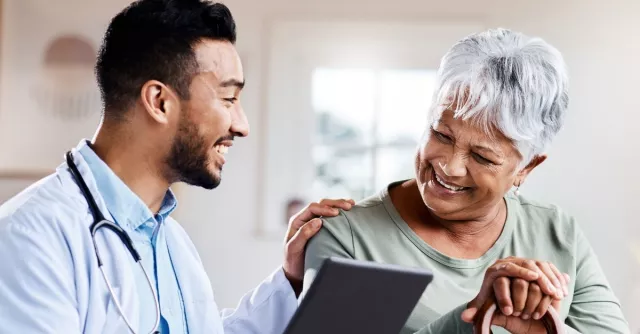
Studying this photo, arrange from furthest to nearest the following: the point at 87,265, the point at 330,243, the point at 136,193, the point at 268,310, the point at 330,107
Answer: the point at 330,107
the point at 268,310
the point at 330,243
the point at 136,193
the point at 87,265

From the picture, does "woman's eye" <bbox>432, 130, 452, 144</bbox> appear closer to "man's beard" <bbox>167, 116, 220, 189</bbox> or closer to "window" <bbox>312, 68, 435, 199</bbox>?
"man's beard" <bbox>167, 116, 220, 189</bbox>

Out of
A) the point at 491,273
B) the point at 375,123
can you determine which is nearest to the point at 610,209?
the point at 375,123

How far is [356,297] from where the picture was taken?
1182mm

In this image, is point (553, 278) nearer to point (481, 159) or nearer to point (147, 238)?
point (481, 159)

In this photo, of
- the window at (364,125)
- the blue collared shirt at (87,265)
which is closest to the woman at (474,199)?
the blue collared shirt at (87,265)

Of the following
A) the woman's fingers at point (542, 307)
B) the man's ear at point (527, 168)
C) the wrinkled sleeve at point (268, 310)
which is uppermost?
the man's ear at point (527, 168)

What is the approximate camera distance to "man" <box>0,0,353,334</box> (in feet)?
4.18

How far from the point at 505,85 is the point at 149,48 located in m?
0.66

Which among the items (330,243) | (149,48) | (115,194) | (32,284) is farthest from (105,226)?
(330,243)

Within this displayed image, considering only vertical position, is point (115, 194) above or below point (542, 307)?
above

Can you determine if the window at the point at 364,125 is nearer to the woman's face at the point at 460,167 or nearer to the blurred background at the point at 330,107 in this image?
the blurred background at the point at 330,107

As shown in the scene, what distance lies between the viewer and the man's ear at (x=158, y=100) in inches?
58.2

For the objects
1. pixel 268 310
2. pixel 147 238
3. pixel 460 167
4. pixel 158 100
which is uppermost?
pixel 158 100

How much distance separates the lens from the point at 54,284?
127 centimetres
